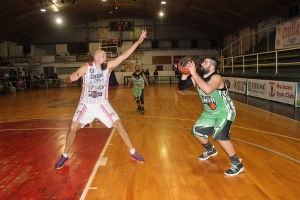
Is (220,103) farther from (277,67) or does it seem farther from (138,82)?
(277,67)

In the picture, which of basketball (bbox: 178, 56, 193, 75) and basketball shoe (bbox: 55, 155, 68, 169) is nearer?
basketball (bbox: 178, 56, 193, 75)

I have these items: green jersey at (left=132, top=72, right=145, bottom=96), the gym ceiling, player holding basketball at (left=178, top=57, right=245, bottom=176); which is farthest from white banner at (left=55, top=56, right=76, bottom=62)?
player holding basketball at (left=178, top=57, right=245, bottom=176)

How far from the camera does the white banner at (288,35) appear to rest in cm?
1448

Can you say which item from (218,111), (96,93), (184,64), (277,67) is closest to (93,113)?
(96,93)

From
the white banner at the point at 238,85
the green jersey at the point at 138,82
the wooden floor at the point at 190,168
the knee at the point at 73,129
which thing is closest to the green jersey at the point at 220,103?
the wooden floor at the point at 190,168

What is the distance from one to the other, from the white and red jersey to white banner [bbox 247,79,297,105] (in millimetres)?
8969

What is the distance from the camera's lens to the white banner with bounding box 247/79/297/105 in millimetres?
10966

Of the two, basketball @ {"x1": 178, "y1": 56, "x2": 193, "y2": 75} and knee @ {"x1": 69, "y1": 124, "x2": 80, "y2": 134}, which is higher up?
basketball @ {"x1": 178, "y1": 56, "x2": 193, "y2": 75}

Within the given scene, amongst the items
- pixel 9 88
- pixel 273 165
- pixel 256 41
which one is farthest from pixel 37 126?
pixel 256 41

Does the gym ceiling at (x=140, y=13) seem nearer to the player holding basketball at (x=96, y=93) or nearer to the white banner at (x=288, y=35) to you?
the white banner at (x=288, y=35)

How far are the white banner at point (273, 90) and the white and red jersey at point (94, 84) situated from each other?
897 cm

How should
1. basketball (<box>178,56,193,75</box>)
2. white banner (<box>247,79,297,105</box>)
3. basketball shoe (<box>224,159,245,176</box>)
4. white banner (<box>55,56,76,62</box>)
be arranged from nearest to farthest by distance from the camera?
1. basketball (<box>178,56,193,75</box>)
2. basketball shoe (<box>224,159,245,176</box>)
3. white banner (<box>247,79,297,105</box>)
4. white banner (<box>55,56,76,62</box>)

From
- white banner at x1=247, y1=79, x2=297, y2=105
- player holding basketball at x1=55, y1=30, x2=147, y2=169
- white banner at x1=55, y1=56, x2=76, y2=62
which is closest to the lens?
player holding basketball at x1=55, y1=30, x2=147, y2=169

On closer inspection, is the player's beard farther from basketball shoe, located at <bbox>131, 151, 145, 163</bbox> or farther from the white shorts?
basketball shoe, located at <bbox>131, 151, 145, 163</bbox>
